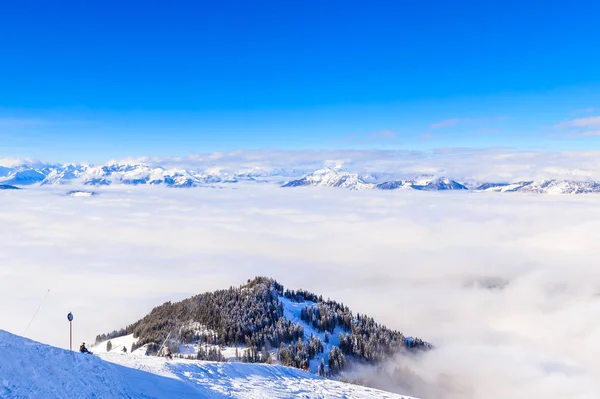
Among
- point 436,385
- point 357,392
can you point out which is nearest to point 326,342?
point 436,385

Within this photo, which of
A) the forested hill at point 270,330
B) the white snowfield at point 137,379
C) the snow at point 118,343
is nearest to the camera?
the white snowfield at point 137,379

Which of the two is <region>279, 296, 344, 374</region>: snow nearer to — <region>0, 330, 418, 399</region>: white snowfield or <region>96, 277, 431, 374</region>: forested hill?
<region>96, 277, 431, 374</region>: forested hill

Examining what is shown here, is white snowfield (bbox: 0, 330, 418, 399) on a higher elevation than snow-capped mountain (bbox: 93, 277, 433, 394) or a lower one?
higher

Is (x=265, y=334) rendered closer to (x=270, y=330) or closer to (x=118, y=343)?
(x=270, y=330)

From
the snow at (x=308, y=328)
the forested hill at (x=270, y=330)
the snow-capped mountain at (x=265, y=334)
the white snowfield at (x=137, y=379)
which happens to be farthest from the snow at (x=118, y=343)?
the white snowfield at (x=137, y=379)

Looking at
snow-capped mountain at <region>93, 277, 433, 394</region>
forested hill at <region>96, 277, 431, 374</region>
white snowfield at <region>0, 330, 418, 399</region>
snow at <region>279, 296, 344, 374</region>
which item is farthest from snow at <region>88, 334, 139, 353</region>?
white snowfield at <region>0, 330, 418, 399</region>

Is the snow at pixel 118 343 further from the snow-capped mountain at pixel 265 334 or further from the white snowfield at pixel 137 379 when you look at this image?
the white snowfield at pixel 137 379
